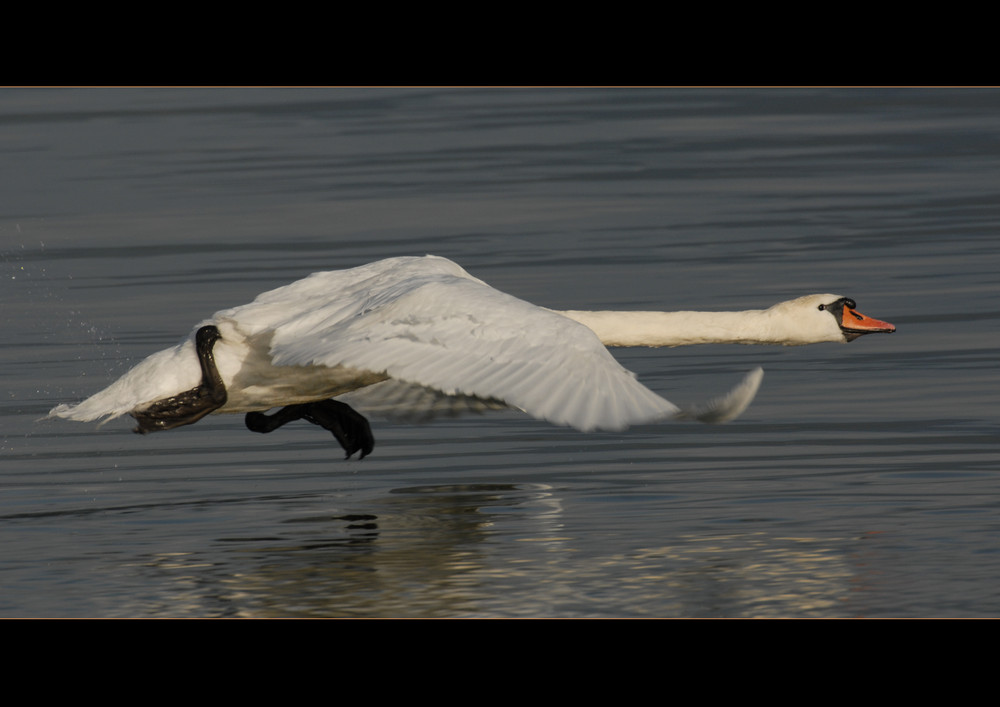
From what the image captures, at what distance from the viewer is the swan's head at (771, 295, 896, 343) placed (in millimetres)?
10211

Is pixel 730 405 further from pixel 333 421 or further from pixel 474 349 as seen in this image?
pixel 333 421

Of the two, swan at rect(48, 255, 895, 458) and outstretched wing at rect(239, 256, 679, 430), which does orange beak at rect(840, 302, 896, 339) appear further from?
outstretched wing at rect(239, 256, 679, 430)

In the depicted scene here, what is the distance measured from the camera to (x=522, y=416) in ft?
37.0

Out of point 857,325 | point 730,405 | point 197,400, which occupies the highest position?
point 857,325

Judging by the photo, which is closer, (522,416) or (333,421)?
(333,421)

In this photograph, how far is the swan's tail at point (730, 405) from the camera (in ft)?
25.0

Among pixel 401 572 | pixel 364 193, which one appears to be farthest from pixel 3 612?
pixel 364 193

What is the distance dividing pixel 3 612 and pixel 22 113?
60.0 feet

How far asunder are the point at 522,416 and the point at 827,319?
6.23 feet

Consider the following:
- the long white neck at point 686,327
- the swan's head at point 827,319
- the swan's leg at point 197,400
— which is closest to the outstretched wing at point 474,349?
the swan's leg at point 197,400

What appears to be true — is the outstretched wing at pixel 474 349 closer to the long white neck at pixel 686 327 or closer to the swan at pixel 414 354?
the swan at pixel 414 354

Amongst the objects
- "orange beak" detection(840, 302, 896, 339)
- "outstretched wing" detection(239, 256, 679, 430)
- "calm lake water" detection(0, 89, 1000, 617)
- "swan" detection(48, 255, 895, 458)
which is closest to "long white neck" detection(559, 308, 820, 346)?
"swan" detection(48, 255, 895, 458)

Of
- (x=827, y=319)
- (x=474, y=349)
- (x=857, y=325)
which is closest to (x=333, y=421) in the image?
(x=474, y=349)

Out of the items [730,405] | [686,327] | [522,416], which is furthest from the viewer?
[522,416]
